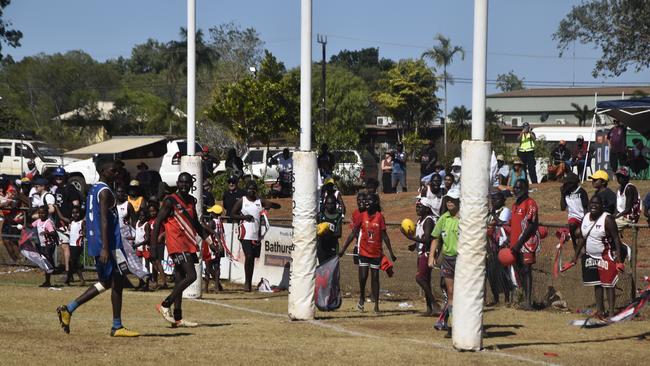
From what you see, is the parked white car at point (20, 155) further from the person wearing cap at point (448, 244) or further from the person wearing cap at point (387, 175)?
the person wearing cap at point (448, 244)

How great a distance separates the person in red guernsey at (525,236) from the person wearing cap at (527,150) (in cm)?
1404

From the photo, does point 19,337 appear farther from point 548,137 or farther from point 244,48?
point 244,48

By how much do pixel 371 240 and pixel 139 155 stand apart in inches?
867

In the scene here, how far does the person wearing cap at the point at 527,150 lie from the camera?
30062mm

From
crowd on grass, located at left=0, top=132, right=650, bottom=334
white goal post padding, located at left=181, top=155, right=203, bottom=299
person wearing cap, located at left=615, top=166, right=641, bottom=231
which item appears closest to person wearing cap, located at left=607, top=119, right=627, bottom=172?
crowd on grass, located at left=0, top=132, right=650, bottom=334

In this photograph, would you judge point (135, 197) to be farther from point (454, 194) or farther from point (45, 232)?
point (454, 194)

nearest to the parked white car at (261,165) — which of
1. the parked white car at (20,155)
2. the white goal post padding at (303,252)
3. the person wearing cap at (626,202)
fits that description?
the parked white car at (20,155)

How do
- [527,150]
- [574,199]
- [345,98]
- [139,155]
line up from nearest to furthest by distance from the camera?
[574,199] → [527,150] → [139,155] → [345,98]

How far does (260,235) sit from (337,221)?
6.15 feet

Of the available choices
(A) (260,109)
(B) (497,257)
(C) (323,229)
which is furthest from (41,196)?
(A) (260,109)

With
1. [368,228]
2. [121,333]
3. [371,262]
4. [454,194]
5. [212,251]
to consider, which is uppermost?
[454,194]

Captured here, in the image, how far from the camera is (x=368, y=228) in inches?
615

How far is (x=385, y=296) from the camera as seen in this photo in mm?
18188

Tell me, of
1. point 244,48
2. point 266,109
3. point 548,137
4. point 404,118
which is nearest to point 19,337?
point 266,109
